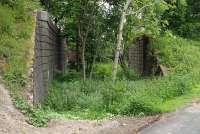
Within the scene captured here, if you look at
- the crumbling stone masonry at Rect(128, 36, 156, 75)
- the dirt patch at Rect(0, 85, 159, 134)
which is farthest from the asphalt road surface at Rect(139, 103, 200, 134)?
the crumbling stone masonry at Rect(128, 36, 156, 75)

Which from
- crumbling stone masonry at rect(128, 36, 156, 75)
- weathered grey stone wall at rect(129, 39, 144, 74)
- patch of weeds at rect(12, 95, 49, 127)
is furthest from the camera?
weathered grey stone wall at rect(129, 39, 144, 74)

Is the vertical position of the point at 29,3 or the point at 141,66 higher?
the point at 29,3

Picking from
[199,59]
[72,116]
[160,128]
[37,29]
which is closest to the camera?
[160,128]

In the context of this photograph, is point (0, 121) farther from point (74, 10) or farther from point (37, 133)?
point (74, 10)

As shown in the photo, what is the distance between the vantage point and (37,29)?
55.7ft

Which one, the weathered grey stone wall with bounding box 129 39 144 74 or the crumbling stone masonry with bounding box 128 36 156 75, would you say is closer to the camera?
the crumbling stone masonry with bounding box 128 36 156 75

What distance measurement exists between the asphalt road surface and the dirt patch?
335mm

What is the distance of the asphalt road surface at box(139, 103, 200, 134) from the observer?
11977mm

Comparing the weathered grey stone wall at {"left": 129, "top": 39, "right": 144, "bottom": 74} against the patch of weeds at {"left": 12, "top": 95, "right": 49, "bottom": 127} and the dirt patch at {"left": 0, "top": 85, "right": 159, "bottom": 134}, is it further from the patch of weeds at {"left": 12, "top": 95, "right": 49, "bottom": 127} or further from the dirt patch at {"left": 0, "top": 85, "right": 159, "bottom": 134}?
the patch of weeds at {"left": 12, "top": 95, "right": 49, "bottom": 127}

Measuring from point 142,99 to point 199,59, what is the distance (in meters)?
13.2

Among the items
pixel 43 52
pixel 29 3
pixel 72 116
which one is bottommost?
pixel 72 116

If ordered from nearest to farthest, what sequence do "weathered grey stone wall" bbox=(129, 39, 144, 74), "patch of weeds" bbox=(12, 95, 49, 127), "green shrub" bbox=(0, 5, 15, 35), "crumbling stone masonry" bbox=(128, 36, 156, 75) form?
1. "patch of weeds" bbox=(12, 95, 49, 127)
2. "green shrub" bbox=(0, 5, 15, 35)
3. "crumbling stone masonry" bbox=(128, 36, 156, 75)
4. "weathered grey stone wall" bbox=(129, 39, 144, 74)

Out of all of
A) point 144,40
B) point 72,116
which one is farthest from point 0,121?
point 144,40

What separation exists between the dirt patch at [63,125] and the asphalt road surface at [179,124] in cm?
34
